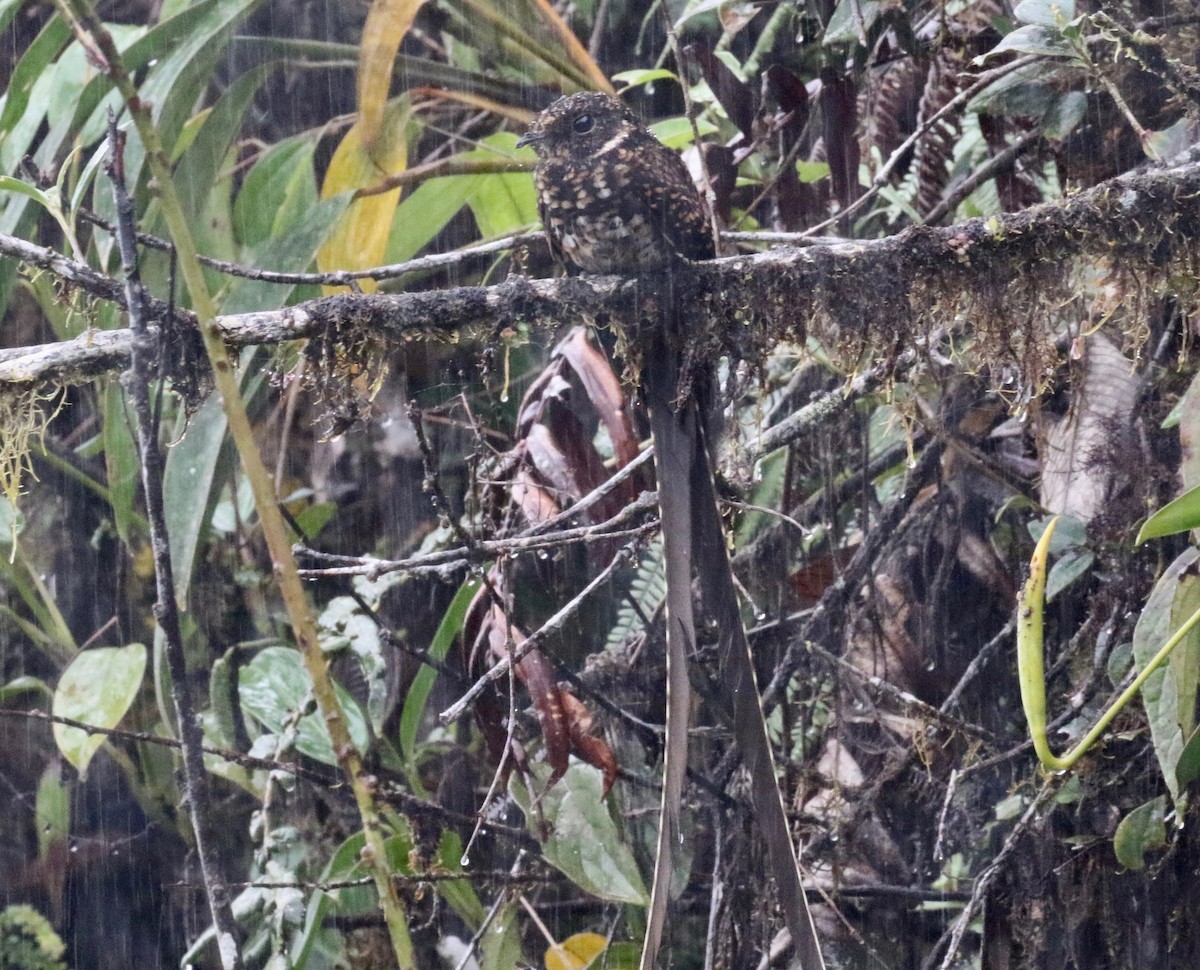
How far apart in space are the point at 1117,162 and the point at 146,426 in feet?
5.46

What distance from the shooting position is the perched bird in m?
1.08

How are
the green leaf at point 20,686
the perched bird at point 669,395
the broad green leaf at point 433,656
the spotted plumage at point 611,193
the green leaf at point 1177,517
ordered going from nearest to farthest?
the green leaf at point 1177,517 < the perched bird at point 669,395 < the spotted plumage at point 611,193 < the broad green leaf at point 433,656 < the green leaf at point 20,686

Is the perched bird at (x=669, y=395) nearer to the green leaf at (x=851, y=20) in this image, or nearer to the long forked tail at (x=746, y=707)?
the long forked tail at (x=746, y=707)

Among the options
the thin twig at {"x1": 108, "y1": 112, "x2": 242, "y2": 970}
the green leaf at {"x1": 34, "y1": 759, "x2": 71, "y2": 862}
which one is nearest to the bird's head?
the thin twig at {"x1": 108, "y1": 112, "x2": 242, "y2": 970}

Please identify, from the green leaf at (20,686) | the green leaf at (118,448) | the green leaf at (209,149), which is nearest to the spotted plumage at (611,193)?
the green leaf at (209,149)

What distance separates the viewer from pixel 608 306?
4.55ft

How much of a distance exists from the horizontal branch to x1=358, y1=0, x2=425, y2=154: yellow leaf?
676 millimetres

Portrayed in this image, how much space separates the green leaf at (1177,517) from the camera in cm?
94

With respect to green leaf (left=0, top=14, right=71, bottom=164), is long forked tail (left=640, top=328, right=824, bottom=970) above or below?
below

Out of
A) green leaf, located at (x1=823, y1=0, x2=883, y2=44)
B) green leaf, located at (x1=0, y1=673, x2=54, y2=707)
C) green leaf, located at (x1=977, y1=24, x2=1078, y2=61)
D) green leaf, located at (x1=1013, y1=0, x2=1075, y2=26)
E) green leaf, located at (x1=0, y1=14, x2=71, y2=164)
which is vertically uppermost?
green leaf, located at (x1=0, y1=14, x2=71, y2=164)

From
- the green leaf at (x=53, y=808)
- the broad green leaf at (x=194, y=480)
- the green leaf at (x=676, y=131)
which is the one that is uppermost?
the green leaf at (x=676, y=131)

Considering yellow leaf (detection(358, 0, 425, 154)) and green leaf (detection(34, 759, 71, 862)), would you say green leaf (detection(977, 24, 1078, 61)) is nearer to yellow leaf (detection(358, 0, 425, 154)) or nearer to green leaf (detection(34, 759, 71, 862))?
yellow leaf (detection(358, 0, 425, 154))

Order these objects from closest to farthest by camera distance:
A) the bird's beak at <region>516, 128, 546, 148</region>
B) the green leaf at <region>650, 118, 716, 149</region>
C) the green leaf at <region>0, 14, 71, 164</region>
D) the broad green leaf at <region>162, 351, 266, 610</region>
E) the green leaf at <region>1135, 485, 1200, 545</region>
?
1. the green leaf at <region>1135, 485, 1200, 545</region>
2. the broad green leaf at <region>162, 351, 266, 610</region>
3. the bird's beak at <region>516, 128, 546, 148</region>
4. the green leaf at <region>0, 14, 71, 164</region>
5. the green leaf at <region>650, 118, 716, 149</region>

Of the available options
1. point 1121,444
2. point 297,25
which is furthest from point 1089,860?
point 297,25
